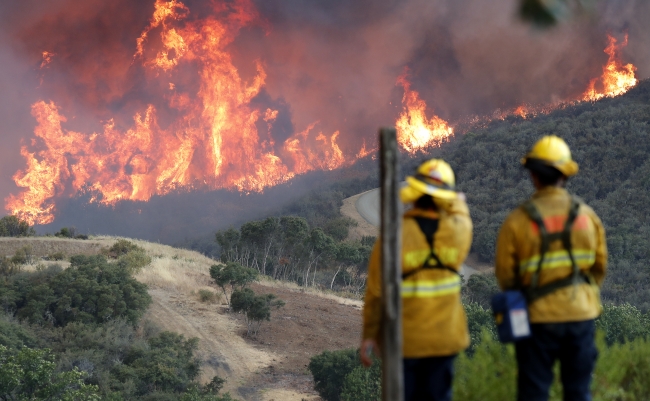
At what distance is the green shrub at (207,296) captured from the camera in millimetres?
30078

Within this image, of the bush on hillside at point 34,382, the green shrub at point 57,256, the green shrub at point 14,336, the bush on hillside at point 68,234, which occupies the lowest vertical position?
the bush on hillside at point 34,382

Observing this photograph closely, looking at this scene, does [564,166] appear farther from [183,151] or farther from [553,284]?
[183,151]

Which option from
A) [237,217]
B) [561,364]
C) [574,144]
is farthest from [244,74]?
[561,364]

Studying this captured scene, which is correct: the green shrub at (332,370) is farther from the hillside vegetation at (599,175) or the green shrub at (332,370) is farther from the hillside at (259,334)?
the hillside vegetation at (599,175)

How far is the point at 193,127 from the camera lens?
96.2 metres

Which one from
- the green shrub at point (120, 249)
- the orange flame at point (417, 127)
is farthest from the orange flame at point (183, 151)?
the green shrub at point (120, 249)

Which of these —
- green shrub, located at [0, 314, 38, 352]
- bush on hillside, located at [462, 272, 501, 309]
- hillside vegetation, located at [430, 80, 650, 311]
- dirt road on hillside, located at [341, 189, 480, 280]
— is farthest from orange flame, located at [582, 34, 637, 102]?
green shrub, located at [0, 314, 38, 352]

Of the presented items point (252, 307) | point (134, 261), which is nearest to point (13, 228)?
point (134, 261)

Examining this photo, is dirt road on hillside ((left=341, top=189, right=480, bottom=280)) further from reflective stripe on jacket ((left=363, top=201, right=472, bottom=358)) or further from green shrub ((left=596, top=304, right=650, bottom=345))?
reflective stripe on jacket ((left=363, top=201, right=472, bottom=358))

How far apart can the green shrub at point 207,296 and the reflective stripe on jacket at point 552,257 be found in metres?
27.7

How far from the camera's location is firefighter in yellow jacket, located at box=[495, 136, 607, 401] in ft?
11.4

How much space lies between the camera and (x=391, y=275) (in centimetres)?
301

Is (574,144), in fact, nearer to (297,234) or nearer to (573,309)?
(297,234)

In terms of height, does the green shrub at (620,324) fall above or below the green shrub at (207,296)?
below
